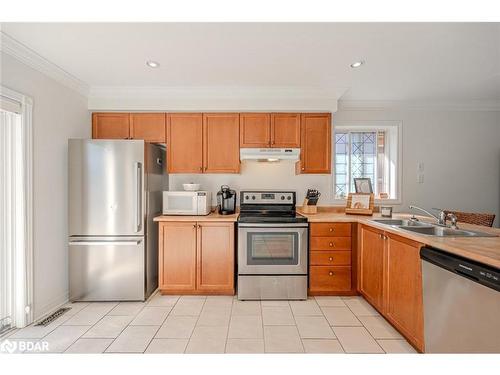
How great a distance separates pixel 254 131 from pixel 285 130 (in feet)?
1.25

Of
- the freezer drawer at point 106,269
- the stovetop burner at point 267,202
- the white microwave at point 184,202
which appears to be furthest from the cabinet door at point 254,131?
the freezer drawer at point 106,269

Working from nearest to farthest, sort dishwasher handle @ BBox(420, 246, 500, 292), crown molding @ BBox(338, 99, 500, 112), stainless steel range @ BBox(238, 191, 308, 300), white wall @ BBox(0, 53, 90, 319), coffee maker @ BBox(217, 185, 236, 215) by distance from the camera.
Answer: dishwasher handle @ BBox(420, 246, 500, 292)
white wall @ BBox(0, 53, 90, 319)
stainless steel range @ BBox(238, 191, 308, 300)
coffee maker @ BBox(217, 185, 236, 215)
crown molding @ BBox(338, 99, 500, 112)

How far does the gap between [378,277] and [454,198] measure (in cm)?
214

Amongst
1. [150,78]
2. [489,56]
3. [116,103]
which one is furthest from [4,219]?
[489,56]

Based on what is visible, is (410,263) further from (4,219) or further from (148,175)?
(4,219)

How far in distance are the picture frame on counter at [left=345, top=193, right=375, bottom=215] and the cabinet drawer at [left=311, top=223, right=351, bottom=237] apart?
39 cm

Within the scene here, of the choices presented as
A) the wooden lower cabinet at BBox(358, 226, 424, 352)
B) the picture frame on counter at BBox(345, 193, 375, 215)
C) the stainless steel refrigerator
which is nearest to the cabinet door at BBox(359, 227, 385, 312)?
the wooden lower cabinet at BBox(358, 226, 424, 352)

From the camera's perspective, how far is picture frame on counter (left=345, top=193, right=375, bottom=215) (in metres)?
3.14

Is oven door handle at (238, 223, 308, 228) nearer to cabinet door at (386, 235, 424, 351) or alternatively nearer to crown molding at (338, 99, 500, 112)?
cabinet door at (386, 235, 424, 351)

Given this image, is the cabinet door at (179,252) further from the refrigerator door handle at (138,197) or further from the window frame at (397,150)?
the window frame at (397,150)

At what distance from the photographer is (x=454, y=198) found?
11.8ft

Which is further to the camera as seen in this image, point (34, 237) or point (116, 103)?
point (116, 103)

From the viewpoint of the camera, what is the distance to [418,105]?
11.7 ft

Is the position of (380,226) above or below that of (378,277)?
above
